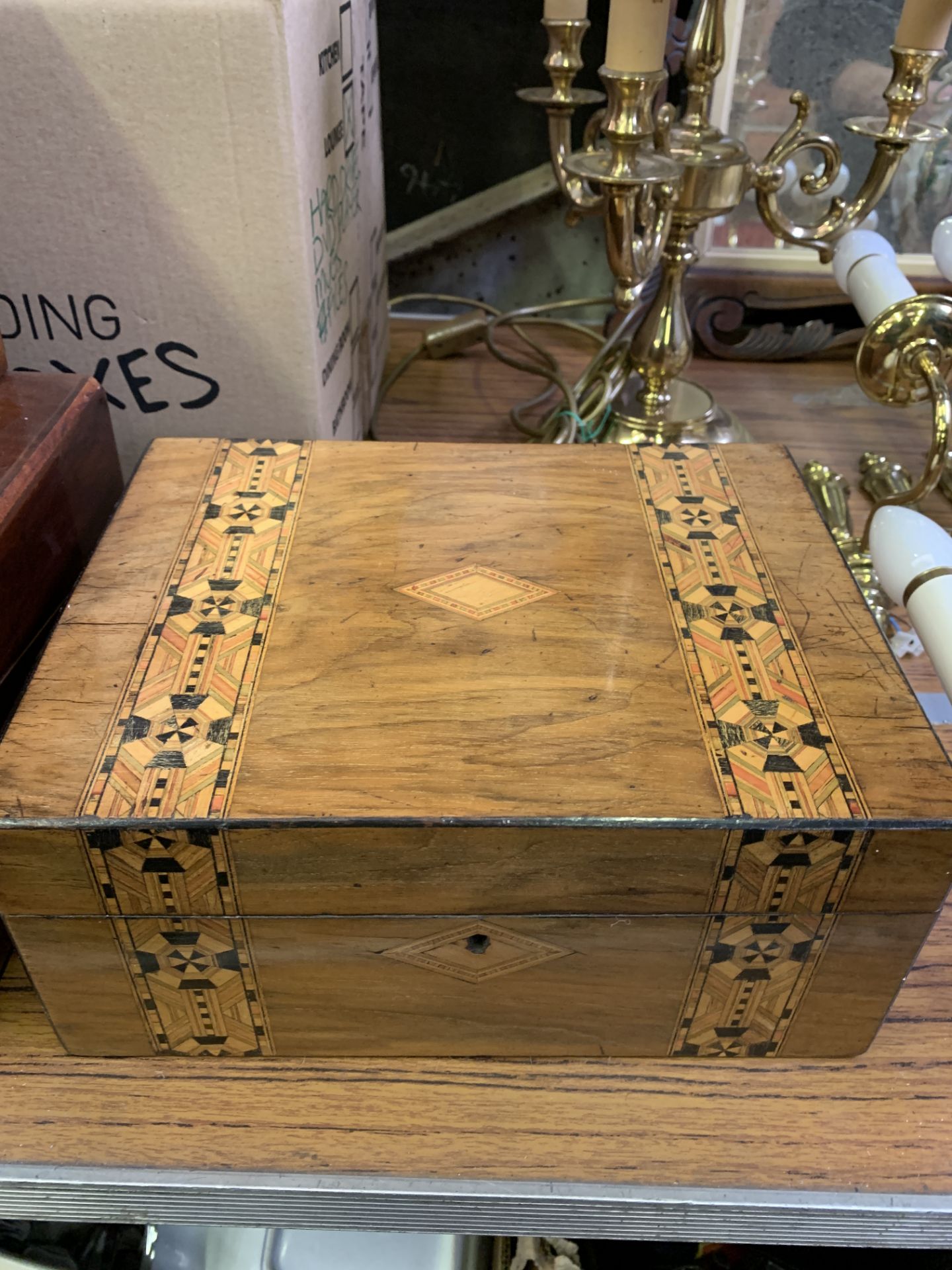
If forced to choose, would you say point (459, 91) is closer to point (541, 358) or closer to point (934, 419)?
point (541, 358)

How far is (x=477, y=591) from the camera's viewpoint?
549 millimetres

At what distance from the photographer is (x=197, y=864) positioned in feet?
1.40

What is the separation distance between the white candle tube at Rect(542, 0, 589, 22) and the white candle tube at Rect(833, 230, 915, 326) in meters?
0.25

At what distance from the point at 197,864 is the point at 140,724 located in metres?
0.08

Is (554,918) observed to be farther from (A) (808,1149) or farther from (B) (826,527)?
(B) (826,527)

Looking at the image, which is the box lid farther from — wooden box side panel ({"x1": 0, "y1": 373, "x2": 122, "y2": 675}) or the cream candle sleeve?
the cream candle sleeve

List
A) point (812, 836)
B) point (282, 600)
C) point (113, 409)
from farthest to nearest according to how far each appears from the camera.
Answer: point (113, 409)
point (282, 600)
point (812, 836)

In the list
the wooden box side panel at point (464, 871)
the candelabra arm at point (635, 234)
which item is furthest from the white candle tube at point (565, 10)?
the wooden box side panel at point (464, 871)

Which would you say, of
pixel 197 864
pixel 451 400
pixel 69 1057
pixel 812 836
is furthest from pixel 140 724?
pixel 451 400

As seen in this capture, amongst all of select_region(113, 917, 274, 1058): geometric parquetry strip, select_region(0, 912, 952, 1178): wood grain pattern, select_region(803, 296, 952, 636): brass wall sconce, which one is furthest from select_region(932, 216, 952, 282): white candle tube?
select_region(113, 917, 274, 1058): geometric parquetry strip

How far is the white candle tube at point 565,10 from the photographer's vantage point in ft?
2.35

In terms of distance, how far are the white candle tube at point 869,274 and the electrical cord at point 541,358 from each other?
194mm

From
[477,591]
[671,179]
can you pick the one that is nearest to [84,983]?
[477,591]

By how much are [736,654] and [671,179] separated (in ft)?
1.02
